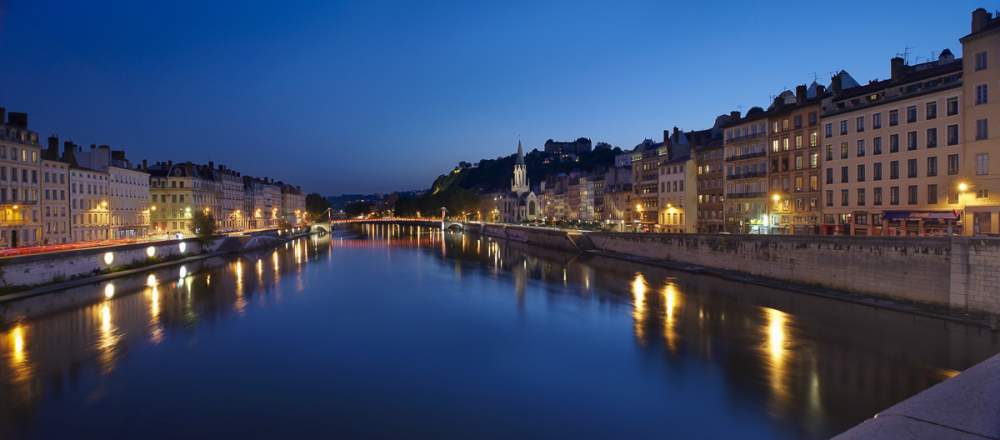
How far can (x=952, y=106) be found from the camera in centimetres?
2927

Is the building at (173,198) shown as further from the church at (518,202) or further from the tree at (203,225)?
the church at (518,202)

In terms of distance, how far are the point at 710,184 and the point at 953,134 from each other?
1015 inches

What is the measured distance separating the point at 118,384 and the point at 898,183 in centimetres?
3697

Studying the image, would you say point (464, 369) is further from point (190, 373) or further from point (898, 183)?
point (898, 183)

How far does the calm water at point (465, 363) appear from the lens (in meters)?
14.7

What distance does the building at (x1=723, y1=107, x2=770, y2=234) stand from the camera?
47344mm

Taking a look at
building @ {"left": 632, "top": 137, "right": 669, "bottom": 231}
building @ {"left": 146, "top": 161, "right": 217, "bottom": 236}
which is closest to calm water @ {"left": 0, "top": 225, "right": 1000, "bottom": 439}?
building @ {"left": 632, "top": 137, "right": 669, "bottom": 231}

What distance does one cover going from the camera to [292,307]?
106 ft

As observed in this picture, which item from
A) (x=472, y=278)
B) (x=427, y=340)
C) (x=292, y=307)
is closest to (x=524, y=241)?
(x=472, y=278)

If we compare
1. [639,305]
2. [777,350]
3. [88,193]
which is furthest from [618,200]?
[777,350]

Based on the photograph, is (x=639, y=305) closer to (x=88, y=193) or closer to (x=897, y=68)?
(x=897, y=68)

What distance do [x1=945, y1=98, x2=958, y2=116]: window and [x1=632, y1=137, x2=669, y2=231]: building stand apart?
115 ft

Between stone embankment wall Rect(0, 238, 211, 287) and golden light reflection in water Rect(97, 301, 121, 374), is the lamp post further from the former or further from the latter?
stone embankment wall Rect(0, 238, 211, 287)

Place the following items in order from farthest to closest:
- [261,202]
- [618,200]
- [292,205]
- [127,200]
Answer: [292,205] < [261,202] < [618,200] < [127,200]
